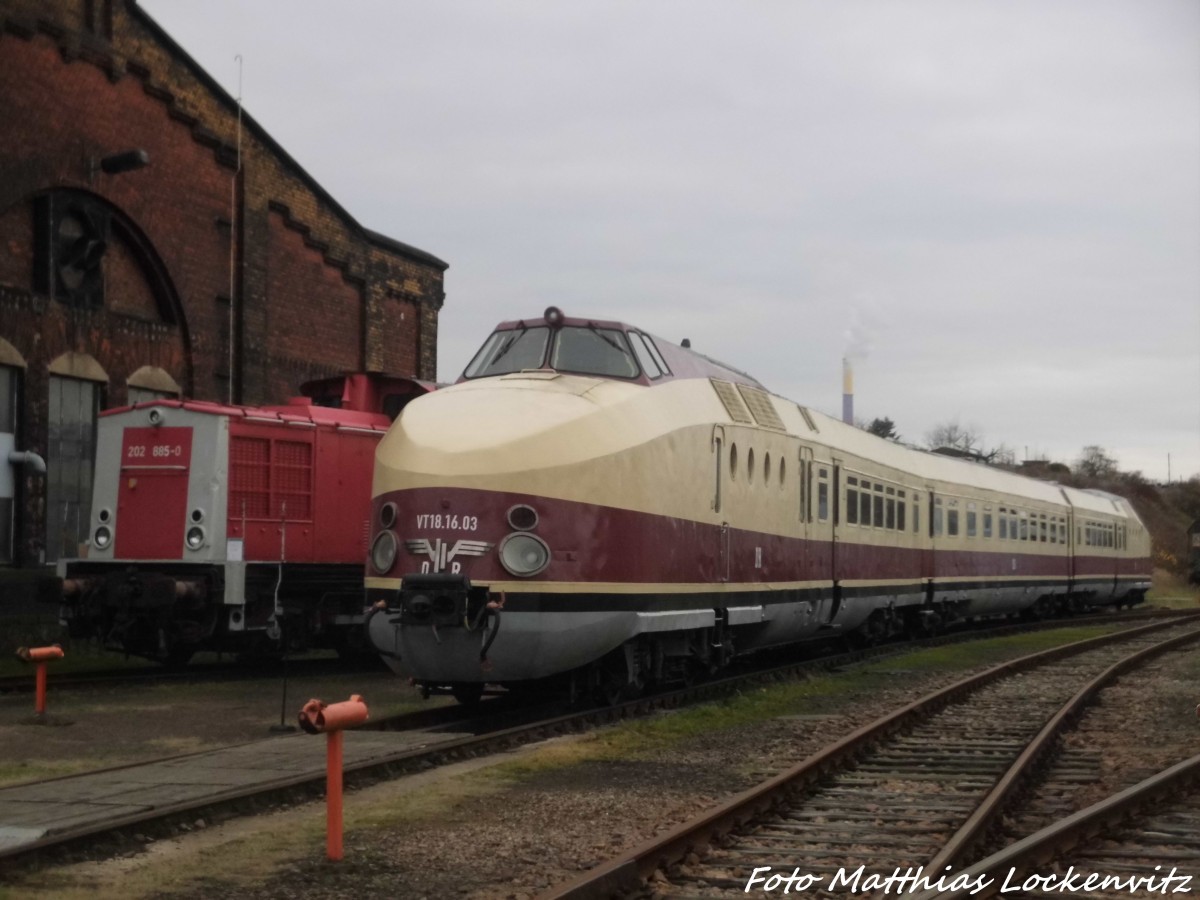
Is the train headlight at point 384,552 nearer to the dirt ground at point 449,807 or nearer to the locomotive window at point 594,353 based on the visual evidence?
the dirt ground at point 449,807

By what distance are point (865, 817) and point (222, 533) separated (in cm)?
1098

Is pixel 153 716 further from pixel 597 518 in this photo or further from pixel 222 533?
pixel 597 518

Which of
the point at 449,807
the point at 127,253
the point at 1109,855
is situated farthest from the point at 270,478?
the point at 1109,855

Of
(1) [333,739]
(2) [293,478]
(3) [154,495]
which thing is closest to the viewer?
(1) [333,739]

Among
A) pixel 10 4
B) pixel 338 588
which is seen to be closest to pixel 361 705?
pixel 338 588

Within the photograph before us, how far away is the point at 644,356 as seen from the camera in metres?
14.5

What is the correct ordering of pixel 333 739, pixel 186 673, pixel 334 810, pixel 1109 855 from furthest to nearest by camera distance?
pixel 186 673 → pixel 333 739 → pixel 1109 855 → pixel 334 810

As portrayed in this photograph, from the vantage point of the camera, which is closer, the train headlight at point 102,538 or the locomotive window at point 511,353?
the locomotive window at point 511,353

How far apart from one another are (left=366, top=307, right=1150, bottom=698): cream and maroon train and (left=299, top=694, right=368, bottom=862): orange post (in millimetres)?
3777

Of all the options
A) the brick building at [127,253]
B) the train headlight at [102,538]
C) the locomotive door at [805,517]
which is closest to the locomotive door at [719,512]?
the locomotive door at [805,517]

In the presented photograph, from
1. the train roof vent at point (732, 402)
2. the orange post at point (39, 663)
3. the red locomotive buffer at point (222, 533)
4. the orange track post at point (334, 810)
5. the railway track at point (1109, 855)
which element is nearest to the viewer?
the railway track at point (1109, 855)

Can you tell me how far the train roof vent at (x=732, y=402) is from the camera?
15922mm

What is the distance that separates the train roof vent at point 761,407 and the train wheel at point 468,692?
4623 mm

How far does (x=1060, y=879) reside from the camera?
730 centimetres
